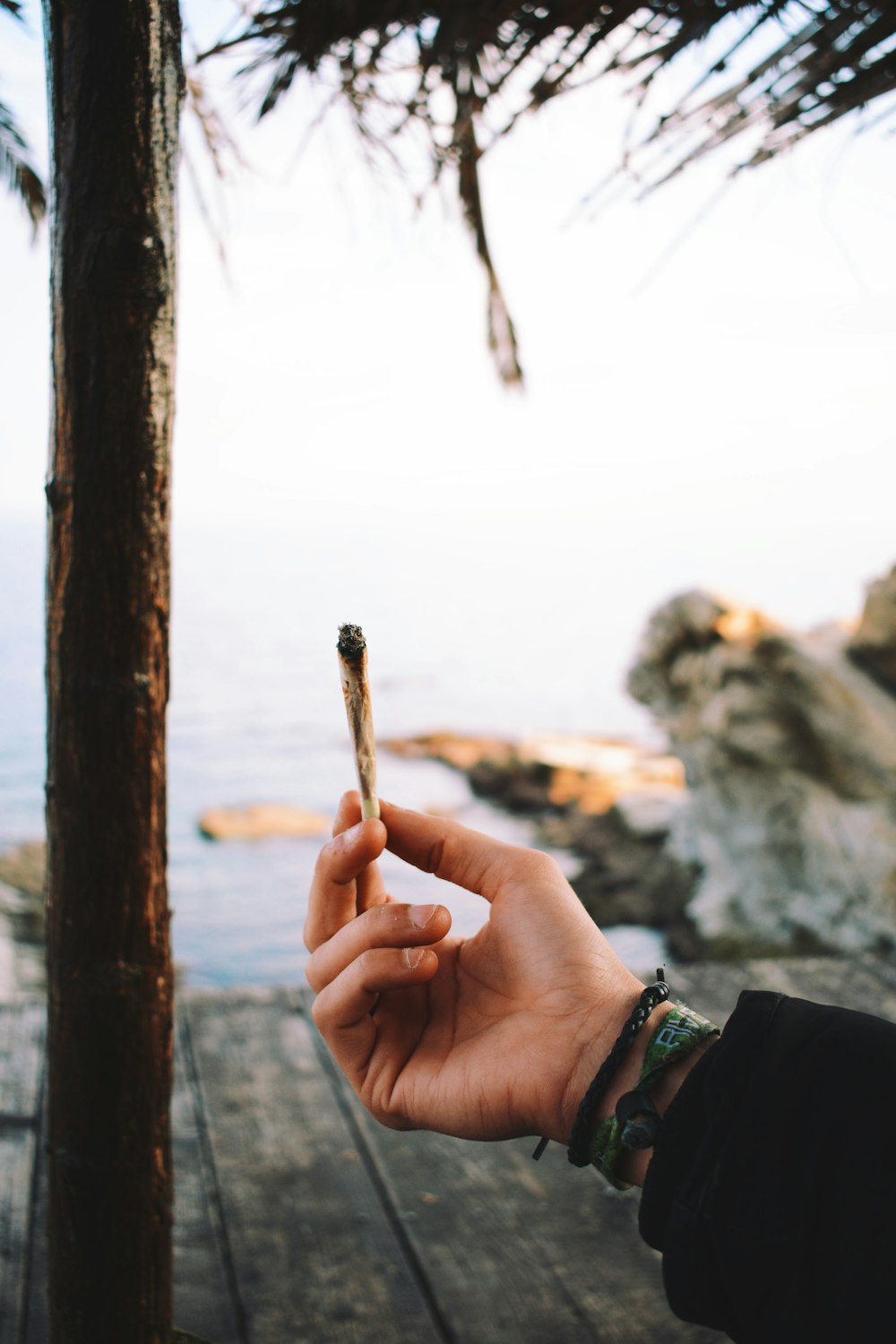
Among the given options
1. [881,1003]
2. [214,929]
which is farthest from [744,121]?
[214,929]

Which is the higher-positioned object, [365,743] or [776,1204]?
[365,743]

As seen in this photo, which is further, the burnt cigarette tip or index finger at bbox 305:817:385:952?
index finger at bbox 305:817:385:952

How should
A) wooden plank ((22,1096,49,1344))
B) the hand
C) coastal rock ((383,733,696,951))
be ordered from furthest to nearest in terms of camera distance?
coastal rock ((383,733,696,951))
wooden plank ((22,1096,49,1344))
the hand

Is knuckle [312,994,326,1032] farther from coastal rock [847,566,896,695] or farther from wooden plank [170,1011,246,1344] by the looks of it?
coastal rock [847,566,896,695]

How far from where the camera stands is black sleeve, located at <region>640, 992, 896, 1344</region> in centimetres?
77

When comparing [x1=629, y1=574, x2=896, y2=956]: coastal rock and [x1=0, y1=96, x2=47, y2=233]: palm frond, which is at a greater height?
[x1=0, y1=96, x2=47, y2=233]: palm frond

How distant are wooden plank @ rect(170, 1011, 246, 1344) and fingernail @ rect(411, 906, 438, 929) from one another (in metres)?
0.88

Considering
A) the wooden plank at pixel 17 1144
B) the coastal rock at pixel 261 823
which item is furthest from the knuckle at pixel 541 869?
the coastal rock at pixel 261 823

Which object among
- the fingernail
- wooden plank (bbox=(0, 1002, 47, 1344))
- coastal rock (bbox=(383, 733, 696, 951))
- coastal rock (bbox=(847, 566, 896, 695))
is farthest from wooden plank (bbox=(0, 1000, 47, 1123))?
coastal rock (bbox=(383, 733, 696, 951))

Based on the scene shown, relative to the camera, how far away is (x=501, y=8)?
4.78 feet

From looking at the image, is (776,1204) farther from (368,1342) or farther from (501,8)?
(501,8)

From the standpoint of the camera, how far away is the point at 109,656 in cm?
115

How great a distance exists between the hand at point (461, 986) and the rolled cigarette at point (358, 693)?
8 cm

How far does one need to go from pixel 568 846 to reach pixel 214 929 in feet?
10.4
